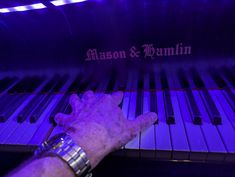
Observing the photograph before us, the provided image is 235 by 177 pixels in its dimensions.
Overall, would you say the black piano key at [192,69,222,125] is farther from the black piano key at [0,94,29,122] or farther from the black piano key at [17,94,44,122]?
the black piano key at [0,94,29,122]

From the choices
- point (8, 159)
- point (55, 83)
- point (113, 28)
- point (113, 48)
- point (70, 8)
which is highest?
point (70, 8)

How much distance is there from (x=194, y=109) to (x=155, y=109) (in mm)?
195

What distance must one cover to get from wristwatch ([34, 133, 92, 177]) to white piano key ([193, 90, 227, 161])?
1.66 feet

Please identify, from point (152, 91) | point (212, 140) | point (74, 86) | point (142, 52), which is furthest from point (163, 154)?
point (74, 86)

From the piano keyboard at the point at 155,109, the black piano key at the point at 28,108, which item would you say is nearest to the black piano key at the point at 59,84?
the piano keyboard at the point at 155,109

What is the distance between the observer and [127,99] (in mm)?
1072

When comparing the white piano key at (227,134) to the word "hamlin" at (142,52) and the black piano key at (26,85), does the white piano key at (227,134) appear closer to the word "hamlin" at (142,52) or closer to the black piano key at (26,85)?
the word "hamlin" at (142,52)

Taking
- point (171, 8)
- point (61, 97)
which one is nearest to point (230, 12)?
point (171, 8)

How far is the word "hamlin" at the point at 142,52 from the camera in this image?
0.96 metres

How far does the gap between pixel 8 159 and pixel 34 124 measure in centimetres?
30

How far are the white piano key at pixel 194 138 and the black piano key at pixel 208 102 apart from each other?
0.08 meters

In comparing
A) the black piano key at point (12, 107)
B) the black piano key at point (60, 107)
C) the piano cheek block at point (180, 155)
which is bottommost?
the piano cheek block at point (180, 155)

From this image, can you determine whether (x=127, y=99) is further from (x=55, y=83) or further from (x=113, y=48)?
(x=55, y=83)

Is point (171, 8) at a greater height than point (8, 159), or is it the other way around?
point (171, 8)
